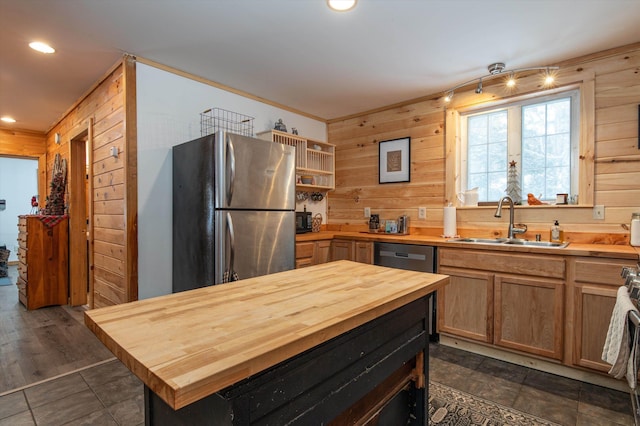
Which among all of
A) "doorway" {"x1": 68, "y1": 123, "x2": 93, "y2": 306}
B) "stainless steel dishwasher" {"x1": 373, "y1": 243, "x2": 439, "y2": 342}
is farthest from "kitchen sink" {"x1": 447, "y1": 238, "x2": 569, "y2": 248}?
"doorway" {"x1": 68, "y1": 123, "x2": 93, "y2": 306}

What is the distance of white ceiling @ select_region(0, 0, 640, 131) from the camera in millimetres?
1994

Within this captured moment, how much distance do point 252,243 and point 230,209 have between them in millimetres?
334

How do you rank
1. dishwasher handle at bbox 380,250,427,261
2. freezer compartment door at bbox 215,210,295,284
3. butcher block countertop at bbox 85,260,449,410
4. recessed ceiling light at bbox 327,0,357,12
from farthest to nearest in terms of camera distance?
1. dishwasher handle at bbox 380,250,427,261
2. freezer compartment door at bbox 215,210,295,284
3. recessed ceiling light at bbox 327,0,357,12
4. butcher block countertop at bbox 85,260,449,410

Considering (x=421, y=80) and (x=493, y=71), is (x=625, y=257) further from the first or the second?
(x=421, y=80)

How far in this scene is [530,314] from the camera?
2367mm

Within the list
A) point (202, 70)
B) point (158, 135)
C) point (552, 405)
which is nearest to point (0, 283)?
point (158, 135)

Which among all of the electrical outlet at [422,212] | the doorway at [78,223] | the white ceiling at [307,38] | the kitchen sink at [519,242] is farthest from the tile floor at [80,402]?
the electrical outlet at [422,212]

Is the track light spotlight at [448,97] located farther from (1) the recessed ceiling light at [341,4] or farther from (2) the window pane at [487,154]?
(1) the recessed ceiling light at [341,4]

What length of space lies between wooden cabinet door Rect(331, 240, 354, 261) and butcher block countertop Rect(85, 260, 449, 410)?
6.75 feet

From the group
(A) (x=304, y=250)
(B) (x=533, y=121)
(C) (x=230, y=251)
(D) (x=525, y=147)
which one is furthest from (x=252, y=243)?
(B) (x=533, y=121)

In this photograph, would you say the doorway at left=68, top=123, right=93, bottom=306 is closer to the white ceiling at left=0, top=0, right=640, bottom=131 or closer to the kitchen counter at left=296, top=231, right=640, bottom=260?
the white ceiling at left=0, top=0, right=640, bottom=131

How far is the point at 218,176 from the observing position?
2373mm

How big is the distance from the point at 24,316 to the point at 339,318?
430 centimetres

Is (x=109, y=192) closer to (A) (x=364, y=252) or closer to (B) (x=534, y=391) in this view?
(A) (x=364, y=252)
